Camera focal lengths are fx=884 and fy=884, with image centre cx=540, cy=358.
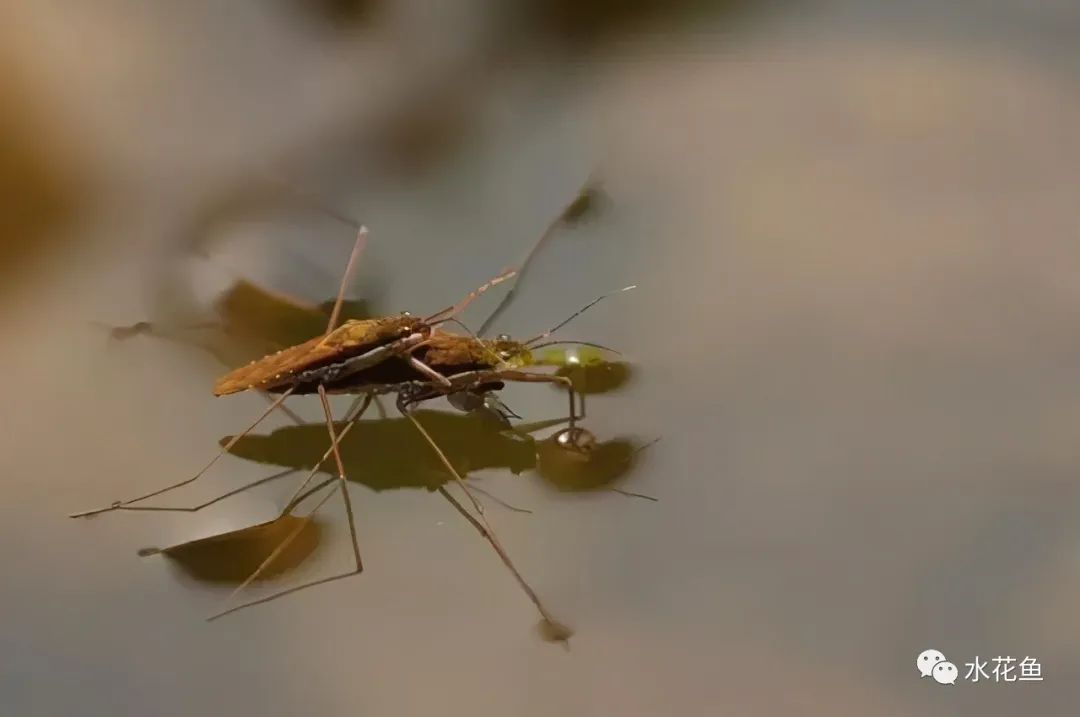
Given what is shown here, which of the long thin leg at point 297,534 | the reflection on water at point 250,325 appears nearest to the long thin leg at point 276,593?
the long thin leg at point 297,534

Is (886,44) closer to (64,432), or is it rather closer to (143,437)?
(143,437)

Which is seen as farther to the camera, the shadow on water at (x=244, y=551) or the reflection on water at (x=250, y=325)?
the reflection on water at (x=250, y=325)

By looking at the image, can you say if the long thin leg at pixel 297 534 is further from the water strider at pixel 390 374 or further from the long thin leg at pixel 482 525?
the long thin leg at pixel 482 525

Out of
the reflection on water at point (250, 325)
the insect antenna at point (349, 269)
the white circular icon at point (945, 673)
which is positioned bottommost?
the white circular icon at point (945, 673)

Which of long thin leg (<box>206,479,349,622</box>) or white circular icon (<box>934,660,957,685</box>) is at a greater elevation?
long thin leg (<box>206,479,349,622</box>)

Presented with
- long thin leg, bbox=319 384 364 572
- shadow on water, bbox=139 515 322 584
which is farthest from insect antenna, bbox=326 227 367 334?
shadow on water, bbox=139 515 322 584

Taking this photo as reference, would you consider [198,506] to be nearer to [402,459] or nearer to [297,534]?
[297,534]

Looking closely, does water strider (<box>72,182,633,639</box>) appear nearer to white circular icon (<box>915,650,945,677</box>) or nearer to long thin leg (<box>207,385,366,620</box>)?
long thin leg (<box>207,385,366,620</box>)
